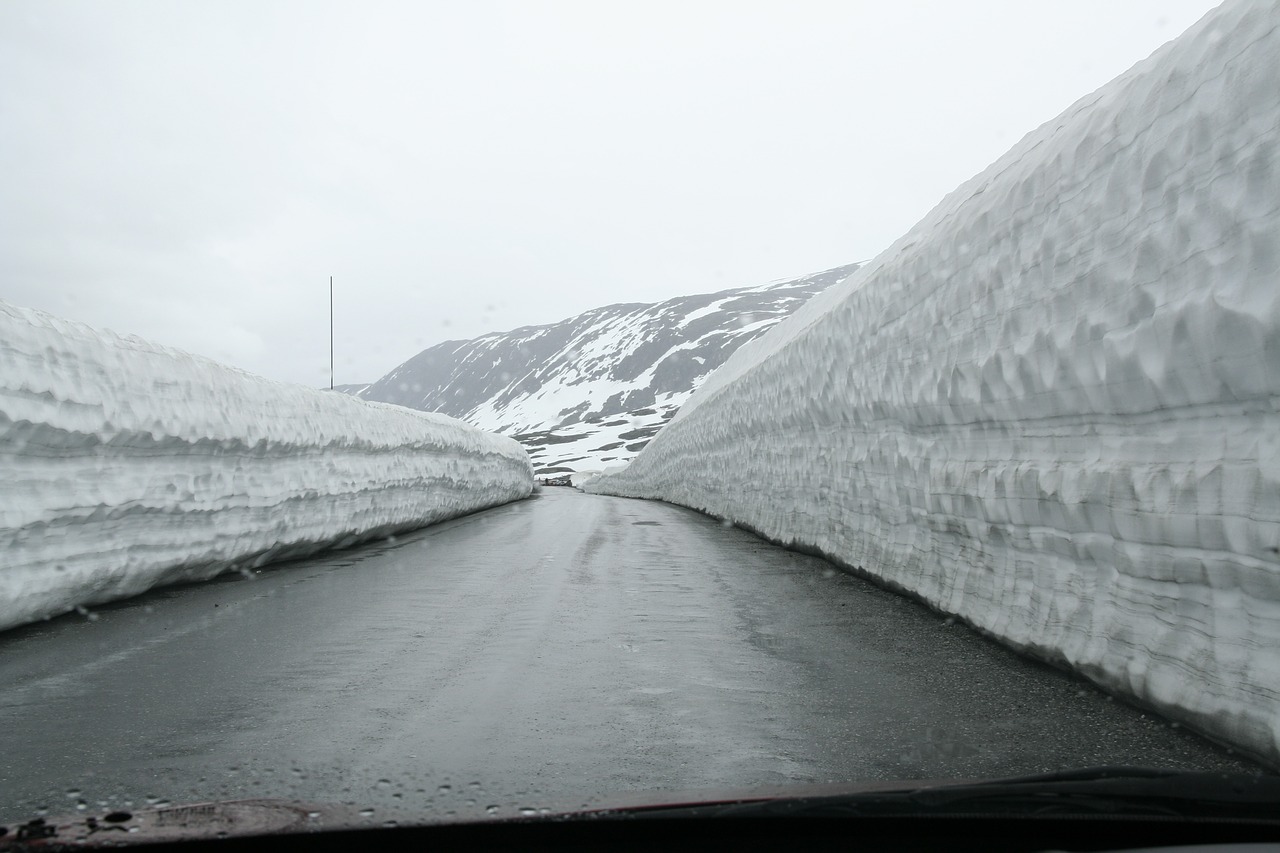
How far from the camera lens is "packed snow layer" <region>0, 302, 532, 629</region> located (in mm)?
4641

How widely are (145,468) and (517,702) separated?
391 cm

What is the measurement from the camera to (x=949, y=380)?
16.0ft

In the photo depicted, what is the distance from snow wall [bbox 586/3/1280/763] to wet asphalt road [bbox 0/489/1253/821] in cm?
28

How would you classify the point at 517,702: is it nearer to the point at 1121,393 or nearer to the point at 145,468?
the point at 1121,393

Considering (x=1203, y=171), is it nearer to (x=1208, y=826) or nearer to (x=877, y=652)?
(x=1208, y=826)

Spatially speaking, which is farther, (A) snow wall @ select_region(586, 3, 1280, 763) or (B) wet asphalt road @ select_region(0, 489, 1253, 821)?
(A) snow wall @ select_region(586, 3, 1280, 763)

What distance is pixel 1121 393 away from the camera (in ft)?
10.3

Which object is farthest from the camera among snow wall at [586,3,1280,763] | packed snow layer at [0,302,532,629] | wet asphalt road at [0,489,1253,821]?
packed snow layer at [0,302,532,629]

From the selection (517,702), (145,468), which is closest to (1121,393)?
(517,702)

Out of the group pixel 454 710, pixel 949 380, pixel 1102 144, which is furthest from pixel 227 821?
pixel 949 380

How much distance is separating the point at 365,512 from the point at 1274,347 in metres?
9.01

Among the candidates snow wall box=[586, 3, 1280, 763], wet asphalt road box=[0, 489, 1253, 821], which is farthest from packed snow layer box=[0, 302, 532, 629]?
snow wall box=[586, 3, 1280, 763]

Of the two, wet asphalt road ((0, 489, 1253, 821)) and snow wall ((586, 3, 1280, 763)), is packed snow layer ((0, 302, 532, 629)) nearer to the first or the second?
wet asphalt road ((0, 489, 1253, 821))

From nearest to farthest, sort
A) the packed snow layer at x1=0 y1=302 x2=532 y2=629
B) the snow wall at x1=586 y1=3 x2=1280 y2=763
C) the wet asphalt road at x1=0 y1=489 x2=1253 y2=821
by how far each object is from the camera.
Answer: the wet asphalt road at x1=0 y1=489 x2=1253 y2=821 < the snow wall at x1=586 y1=3 x2=1280 y2=763 < the packed snow layer at x1=0 y1=302 x2=532 y2=629
